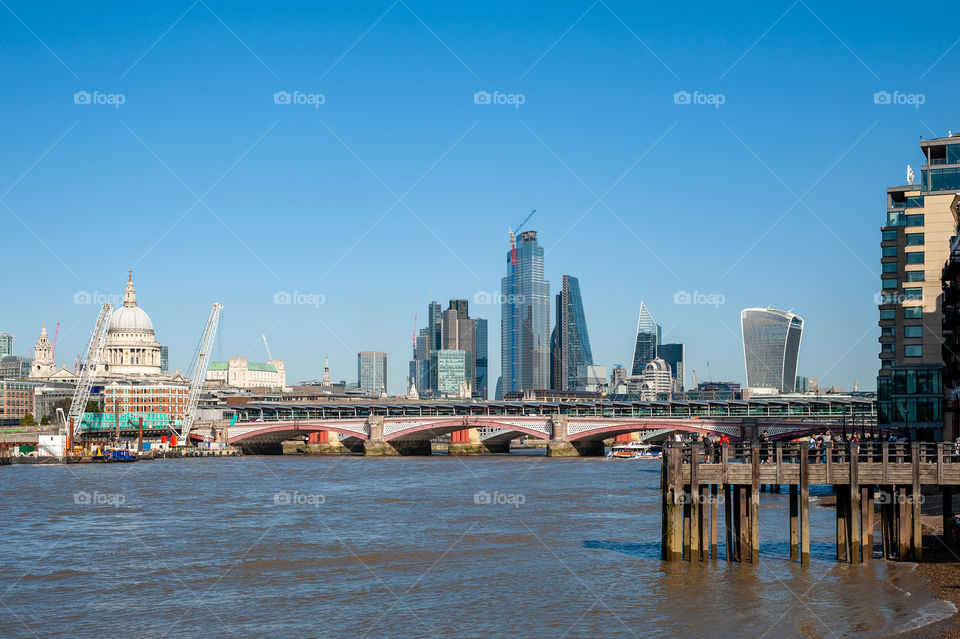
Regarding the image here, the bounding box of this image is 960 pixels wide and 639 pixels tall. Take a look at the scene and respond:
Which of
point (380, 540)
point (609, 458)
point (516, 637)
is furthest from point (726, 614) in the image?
point (609, 458)

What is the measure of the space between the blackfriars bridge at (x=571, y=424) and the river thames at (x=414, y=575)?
5443 cm

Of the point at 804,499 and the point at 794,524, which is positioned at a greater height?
the point at 804,499

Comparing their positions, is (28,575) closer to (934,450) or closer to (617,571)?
(617,571)

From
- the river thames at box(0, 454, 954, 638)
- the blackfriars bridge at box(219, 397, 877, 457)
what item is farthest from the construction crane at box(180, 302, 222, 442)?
the river thames at box(0, 454, 954, 638)

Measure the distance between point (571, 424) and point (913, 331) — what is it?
216ft

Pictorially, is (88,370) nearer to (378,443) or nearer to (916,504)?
(378,443)

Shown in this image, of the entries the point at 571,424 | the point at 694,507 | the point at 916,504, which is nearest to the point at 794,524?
the point at 694,507

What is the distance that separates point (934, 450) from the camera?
3941 cm

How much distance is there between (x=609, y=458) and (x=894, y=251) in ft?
199

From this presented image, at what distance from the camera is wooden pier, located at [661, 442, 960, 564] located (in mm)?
36375

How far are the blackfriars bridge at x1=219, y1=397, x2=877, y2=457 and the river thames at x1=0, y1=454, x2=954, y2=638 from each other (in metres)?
54.4

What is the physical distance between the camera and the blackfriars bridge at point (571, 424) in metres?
123

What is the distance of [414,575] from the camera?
39.5m

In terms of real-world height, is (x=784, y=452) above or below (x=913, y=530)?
above
